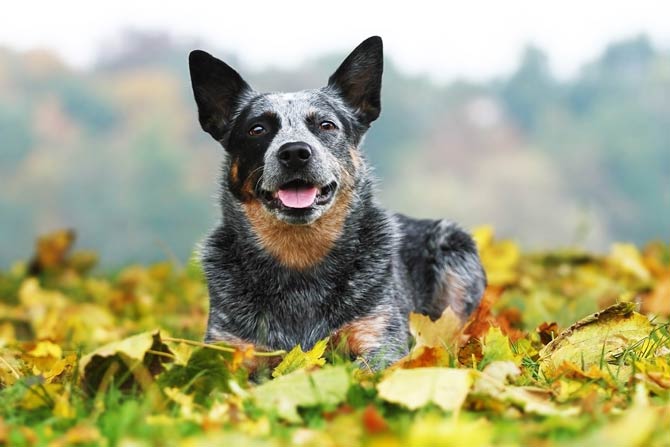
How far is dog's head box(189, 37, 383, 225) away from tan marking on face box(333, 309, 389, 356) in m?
0.55

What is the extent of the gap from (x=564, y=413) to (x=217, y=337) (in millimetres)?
2148

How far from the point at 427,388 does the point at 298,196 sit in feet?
5.56

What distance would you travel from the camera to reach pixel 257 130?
4.65 m

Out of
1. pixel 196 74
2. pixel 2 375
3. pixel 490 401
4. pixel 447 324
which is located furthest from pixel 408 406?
pixel 196 74

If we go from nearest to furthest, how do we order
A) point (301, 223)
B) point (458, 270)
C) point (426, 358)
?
point (426, 358), point (301, 223), point (458, 270)

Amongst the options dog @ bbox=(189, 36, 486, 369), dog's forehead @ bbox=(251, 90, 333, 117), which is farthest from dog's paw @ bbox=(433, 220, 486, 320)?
dog's forehead @ bbox=(251, 90, 333, 117)

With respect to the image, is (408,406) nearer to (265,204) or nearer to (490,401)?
(490,401)

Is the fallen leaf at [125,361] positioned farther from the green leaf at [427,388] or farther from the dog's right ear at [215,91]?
the dog's right ear at [215,91]

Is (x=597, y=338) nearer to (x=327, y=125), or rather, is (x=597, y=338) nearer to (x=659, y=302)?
(x=327, y=125)

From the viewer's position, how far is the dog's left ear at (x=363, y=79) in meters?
4.93

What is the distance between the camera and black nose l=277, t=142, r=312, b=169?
14.0ft

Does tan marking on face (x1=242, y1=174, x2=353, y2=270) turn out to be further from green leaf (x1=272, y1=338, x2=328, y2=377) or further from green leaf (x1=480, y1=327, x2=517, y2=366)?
green leaf (x1=480, y1=327, x2=517, y2=366)

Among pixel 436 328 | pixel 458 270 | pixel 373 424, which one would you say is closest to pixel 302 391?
pixel 373 424

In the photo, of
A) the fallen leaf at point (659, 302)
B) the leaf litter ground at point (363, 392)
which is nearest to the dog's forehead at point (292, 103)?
the leaf litter ground at point (363, 392)
